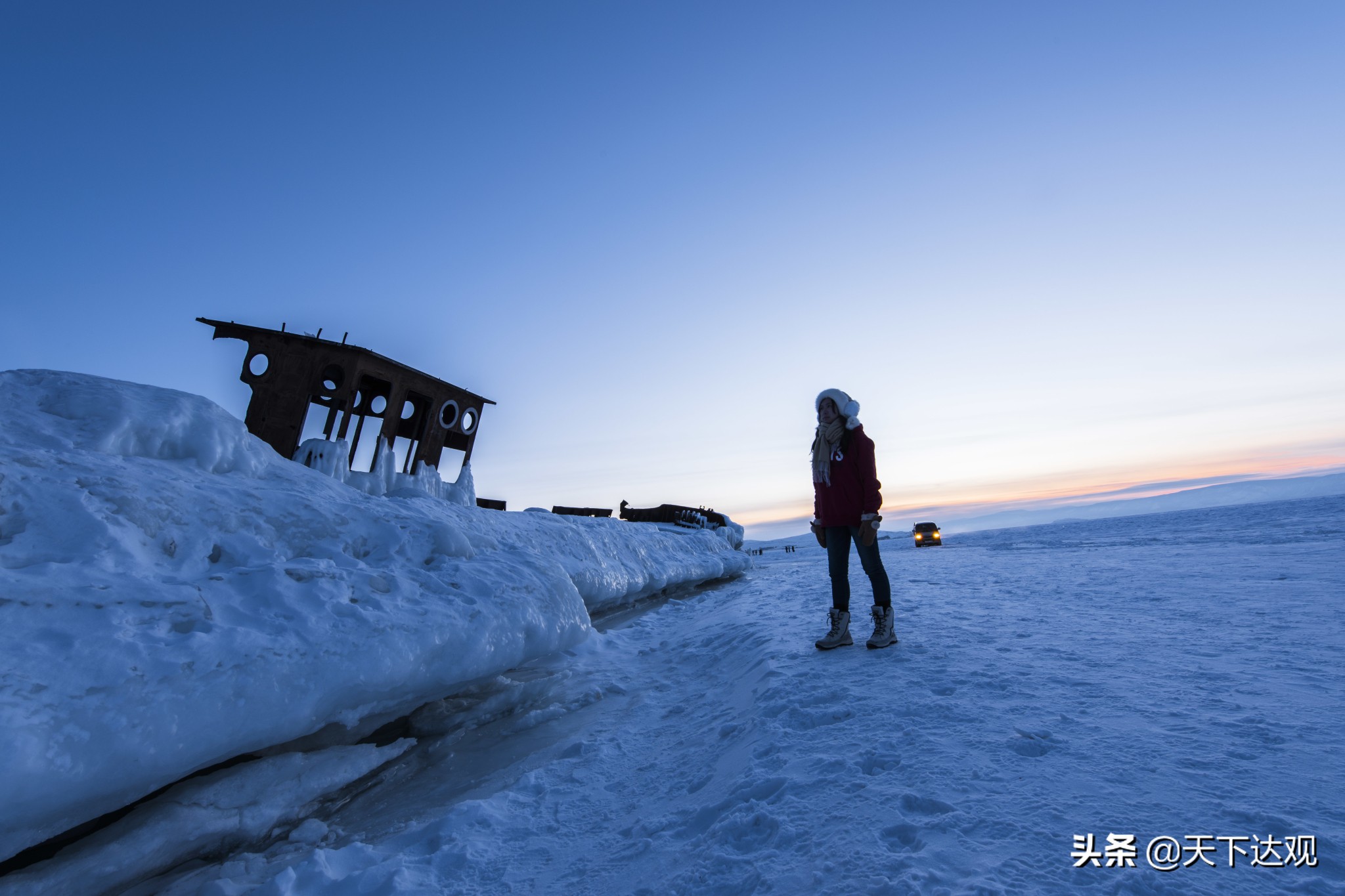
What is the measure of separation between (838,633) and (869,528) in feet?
2.96

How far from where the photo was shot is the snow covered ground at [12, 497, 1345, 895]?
1.74 meters

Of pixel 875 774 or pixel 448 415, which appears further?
pixel 448 415

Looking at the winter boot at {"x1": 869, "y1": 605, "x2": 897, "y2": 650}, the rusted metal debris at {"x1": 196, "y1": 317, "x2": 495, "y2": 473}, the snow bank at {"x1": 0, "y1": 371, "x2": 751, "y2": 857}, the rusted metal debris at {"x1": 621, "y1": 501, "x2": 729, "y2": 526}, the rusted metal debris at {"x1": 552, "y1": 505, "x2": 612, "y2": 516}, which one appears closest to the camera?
the snow bank at {"x1": 0, "y1": 371, "x2": 751, "y2": 857}

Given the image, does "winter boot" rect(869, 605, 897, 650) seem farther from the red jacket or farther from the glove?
the red jacket

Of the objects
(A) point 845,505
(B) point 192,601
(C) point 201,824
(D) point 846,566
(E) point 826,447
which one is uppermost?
(E) point 826,447

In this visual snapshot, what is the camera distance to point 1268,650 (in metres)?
3.48

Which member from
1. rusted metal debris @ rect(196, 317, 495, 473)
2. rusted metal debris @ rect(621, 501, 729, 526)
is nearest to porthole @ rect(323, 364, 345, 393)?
rusted metal debris @ rect(196, 317, 495, 473)

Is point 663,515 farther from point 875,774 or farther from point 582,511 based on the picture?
point 875,774

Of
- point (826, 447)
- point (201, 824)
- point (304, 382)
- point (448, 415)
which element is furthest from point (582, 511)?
point (201, 824)

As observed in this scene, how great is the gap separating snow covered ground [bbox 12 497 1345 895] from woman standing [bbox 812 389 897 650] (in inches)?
10.7

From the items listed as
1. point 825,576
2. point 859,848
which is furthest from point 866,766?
point 825,576

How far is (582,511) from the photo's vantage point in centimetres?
1747

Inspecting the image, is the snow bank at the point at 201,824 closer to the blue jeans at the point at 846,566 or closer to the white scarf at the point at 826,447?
the blue jeans at the point at 846,566

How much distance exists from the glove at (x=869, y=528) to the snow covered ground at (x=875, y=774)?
0.81 meters
